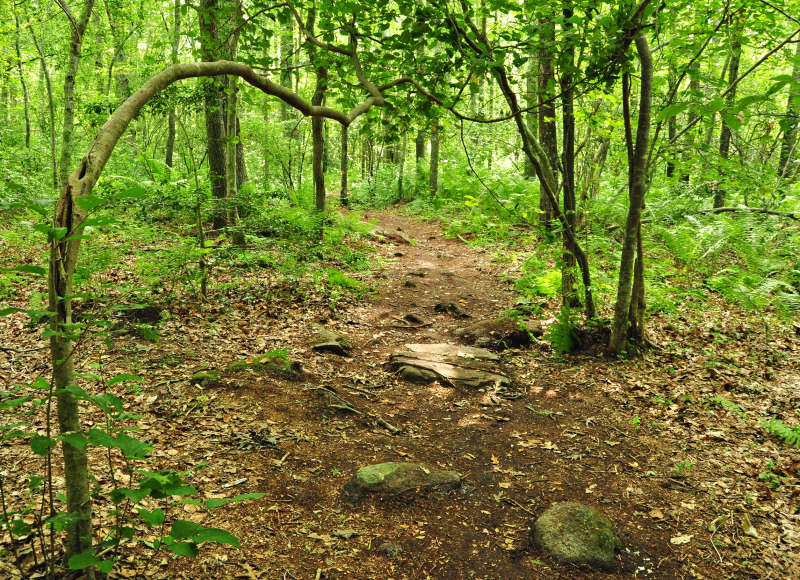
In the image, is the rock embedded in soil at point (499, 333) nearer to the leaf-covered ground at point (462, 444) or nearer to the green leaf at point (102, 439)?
the leaf-covered ground at point (462, 444)

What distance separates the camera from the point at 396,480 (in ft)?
12.3

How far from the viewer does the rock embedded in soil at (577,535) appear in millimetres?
3164

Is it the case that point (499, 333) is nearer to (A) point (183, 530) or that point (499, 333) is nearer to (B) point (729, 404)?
(B) point (729, 404)

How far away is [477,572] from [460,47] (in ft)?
15.2

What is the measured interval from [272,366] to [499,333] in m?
3.37

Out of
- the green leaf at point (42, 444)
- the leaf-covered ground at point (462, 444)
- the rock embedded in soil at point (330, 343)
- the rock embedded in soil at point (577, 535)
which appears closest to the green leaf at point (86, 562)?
the green leaf at point (42, 444)

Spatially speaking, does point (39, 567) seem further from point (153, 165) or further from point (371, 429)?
point (153, 165)

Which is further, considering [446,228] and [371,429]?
[446,228]

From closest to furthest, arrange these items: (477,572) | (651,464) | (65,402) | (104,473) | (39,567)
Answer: (65,402) → (39,567) → (477,572) → (104,473) → (651,464)

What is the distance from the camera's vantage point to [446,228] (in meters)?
14.7

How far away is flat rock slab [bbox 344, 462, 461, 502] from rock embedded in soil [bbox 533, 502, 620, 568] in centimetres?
78

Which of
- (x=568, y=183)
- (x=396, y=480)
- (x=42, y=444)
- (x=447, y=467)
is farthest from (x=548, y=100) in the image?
(x=42, y=444)

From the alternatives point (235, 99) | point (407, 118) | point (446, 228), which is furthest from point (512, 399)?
point (446, 228)

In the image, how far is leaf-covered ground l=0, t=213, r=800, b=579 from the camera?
3.14 metres
